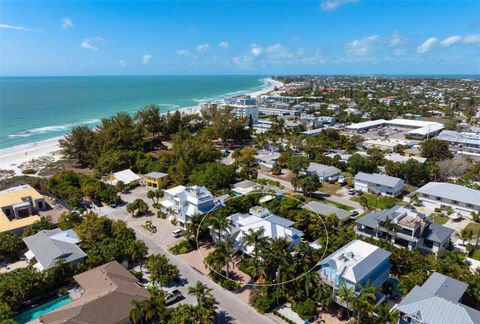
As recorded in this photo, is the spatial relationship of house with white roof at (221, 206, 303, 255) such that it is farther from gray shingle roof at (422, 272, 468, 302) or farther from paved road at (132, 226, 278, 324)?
gray shingle roof at (422, 272, 468, 302)

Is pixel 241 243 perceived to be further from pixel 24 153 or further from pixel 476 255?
pixel 24 153

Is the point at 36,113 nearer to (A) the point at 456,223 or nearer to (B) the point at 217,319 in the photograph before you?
(B) the point at 217,319

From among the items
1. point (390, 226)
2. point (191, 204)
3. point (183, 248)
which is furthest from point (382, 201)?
point (183, 248)

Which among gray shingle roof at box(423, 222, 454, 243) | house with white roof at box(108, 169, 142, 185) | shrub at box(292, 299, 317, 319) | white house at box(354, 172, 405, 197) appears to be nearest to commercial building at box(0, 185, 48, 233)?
house with white roof at box(108, 169, 142, 185)

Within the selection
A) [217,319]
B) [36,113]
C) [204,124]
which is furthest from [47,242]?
[36,113]

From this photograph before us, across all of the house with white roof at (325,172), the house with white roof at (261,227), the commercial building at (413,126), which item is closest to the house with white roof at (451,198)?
the house with white roof at (325,172)

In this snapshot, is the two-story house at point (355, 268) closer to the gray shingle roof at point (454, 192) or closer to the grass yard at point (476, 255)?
the grass yard at point (476, 255)

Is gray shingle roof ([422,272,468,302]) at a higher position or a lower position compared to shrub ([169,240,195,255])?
higher
